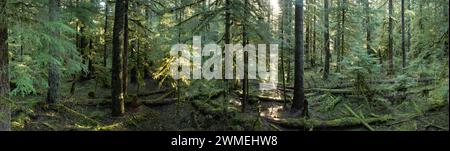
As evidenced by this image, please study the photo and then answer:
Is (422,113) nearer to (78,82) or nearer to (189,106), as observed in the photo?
(189,106)

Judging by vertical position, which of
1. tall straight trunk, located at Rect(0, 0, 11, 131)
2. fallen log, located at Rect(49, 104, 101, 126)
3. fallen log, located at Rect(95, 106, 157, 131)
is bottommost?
fallen log, located at Rect(95, 106, 157, 131)

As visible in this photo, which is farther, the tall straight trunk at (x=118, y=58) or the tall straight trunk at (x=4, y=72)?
the tall straight trunk at (x=118, y=58)

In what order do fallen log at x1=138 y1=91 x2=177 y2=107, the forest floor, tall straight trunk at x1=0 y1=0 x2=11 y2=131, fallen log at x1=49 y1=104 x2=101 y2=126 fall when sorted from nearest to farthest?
tall straight trunk at x1=0 y1=0 x2=11 y2=131 < the forest floor < fallen log at x1=49 y1=104 x2=101 y2=126 < fallen log at x1=138 y1=91 x2=177 y2=107

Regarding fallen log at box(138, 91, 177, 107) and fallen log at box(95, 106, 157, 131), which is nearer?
fallen log at box(95, 106, 157, 131)

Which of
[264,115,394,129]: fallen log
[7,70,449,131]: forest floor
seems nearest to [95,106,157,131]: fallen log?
[7,70,449,131]: forest floor

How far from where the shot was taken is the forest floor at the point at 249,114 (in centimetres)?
1213

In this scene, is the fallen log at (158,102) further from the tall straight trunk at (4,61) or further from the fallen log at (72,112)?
the tall straight trunk at (4,61)

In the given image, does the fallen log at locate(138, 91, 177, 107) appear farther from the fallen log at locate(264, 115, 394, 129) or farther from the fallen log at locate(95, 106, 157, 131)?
the fallen log at locate(264, 115, 394, 129)

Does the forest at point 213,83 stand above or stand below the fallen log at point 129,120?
above

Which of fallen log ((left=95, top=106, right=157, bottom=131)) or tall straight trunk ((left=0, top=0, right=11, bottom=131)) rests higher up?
tall straight trunk ((left=0, top=0, right=11, bottom=131))

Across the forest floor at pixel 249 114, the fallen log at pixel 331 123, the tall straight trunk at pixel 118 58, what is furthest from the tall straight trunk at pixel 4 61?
the fallen log at pixel 331 123

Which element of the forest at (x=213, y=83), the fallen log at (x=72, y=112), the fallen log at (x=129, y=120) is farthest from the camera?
the fallen log at (x=72, y=112)

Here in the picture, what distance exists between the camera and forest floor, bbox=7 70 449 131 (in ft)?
39.8
